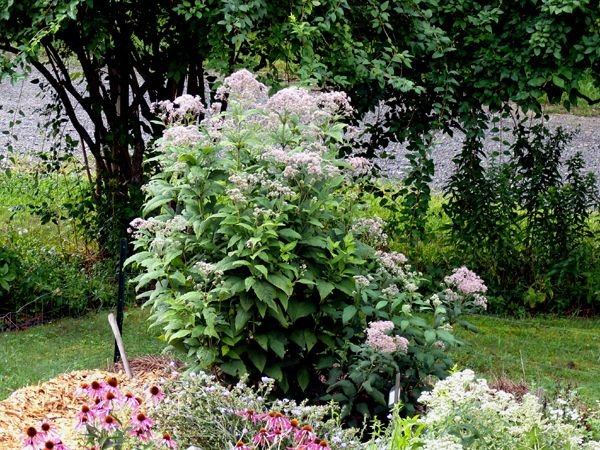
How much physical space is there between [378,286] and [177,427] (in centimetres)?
135

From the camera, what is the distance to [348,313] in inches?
175

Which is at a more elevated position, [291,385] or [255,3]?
[255,3]

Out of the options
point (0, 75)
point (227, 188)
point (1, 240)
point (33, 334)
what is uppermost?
point (0, 75)

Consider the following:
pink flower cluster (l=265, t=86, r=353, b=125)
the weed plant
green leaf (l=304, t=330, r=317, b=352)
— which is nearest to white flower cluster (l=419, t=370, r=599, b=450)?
green leaf (l=304, t=330, r=317, b=352)

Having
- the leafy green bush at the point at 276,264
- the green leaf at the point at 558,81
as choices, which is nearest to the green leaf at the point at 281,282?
the leafy green bush at the point at 276,264

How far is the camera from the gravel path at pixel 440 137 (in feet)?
41.8

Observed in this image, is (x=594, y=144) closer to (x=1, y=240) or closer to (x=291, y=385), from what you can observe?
(x=1, y=240)

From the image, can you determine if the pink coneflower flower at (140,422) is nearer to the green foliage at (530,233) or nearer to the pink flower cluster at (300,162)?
the pink flower cluster at (300,162)

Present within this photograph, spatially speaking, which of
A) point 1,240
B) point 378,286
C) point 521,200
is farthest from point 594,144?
point 378,286

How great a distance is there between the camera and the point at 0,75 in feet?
20.9

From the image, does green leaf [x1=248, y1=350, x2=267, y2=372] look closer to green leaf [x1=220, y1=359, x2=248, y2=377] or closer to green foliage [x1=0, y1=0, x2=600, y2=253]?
green leaf [x1=220, y1=359, x2=248, y2=377]

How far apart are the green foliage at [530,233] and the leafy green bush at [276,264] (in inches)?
119

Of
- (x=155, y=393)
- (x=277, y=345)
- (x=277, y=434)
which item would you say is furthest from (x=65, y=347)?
(x=277, y=434)

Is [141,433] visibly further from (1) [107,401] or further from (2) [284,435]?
(2) [284,435]
